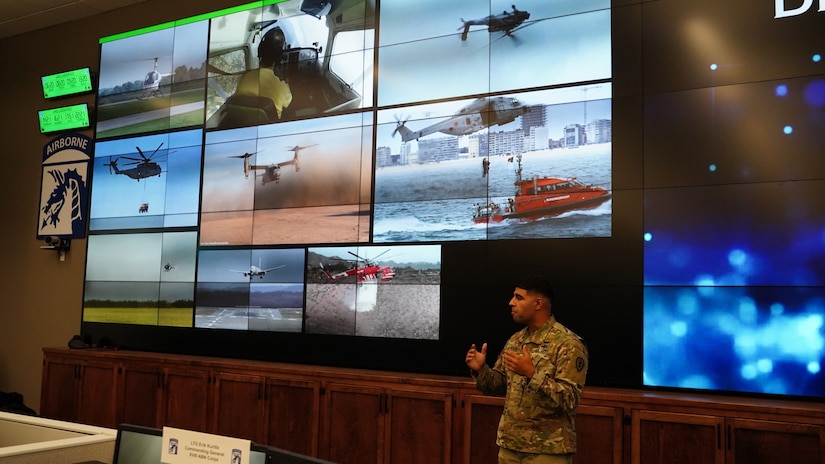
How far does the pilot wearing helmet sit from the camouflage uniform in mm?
3475

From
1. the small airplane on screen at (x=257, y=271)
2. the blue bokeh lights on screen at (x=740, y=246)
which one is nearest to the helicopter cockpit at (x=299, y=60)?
the small airplane on screen at (x=257, y=271)

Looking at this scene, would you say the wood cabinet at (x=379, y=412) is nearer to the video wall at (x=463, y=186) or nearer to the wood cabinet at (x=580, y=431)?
the wood cabinet at (x=580, y=431)

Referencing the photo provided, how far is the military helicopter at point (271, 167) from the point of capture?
18.6ft

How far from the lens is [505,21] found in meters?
4.86

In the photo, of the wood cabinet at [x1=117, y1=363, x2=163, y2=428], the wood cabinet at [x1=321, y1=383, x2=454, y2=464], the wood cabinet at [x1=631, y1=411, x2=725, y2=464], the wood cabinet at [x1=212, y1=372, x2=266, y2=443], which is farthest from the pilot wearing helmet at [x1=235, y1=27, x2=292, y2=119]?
the wood cabinet at [x1=631, y1=411, x2=725, y2=464]

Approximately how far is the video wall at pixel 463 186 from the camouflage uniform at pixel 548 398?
1337mm

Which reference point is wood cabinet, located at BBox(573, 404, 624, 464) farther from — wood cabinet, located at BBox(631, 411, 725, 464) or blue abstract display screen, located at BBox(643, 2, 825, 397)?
blue abstract display screen, located at BBox(643, 2, 825, 397)

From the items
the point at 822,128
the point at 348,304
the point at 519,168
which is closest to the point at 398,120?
the point at 519,168

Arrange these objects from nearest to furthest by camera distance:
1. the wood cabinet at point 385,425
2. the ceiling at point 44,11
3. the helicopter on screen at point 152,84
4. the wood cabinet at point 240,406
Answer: the wood cabinet at point 385,425 → the wood cabinet at point 240,406 → the helicopter on screen at point 152,84 → the ceiling at point 44,11

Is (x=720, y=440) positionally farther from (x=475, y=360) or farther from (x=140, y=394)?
(x=140, y=394)

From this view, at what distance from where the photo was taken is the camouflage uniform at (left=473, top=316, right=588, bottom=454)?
2.91 m

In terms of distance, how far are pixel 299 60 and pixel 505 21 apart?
69.8 inches

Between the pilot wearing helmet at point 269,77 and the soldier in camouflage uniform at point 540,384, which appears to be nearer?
the soldier in camouflage uniform at point 540,384

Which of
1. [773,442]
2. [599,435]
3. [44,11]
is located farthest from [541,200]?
[44,11]
